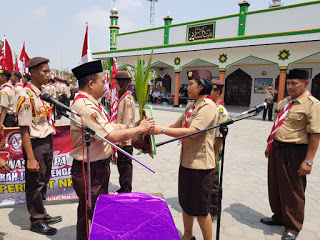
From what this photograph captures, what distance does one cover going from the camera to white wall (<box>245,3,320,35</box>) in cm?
1291

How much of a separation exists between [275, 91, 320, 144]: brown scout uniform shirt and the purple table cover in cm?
179

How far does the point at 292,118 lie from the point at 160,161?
355 centimetres

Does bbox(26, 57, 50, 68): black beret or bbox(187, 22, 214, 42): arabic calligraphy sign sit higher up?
bbox(187, 22, 214, 42): arabic calligraphy sign

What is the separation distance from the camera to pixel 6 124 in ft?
17.0

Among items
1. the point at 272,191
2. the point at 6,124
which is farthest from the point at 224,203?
the point at 6,124

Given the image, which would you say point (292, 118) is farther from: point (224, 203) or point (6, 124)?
point (6, 124)

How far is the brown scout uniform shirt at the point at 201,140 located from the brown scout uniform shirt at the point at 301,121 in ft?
3.47

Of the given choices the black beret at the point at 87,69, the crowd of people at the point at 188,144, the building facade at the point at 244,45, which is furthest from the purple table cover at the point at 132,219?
the building facade at the point at 244,45

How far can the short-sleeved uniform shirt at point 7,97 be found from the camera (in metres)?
4.52

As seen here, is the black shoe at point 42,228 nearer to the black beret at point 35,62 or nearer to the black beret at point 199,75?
the black beret at point 35,62

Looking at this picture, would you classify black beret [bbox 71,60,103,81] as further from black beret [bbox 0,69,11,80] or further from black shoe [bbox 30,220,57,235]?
black beret [bbox 0,69,11,80]

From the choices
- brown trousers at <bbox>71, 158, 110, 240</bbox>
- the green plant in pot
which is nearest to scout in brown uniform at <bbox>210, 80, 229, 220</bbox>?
the green plant in pot

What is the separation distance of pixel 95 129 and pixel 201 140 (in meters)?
1.02

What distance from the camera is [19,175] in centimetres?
349
